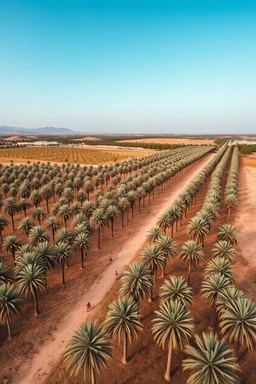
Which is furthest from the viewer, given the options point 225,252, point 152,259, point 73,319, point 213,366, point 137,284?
point 225,252

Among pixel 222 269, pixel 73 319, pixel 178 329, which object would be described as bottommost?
pixel 73 319

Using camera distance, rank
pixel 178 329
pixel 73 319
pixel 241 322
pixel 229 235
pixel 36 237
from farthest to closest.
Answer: pixel 229 235 → pixel 36 237 → pixel 73 319 → pixel 241 322 → pixel 178 329

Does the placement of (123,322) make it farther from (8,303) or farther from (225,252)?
(225,252)

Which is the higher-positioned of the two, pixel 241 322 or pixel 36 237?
pixel 36 237

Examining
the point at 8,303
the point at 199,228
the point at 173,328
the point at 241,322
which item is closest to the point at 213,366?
the point at 173,328

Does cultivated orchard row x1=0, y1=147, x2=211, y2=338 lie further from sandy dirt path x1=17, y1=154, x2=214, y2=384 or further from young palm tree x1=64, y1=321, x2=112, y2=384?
young palm tree x1=64, y1=321, x2=112, y2=384

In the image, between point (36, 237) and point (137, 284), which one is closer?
point (137, 284)

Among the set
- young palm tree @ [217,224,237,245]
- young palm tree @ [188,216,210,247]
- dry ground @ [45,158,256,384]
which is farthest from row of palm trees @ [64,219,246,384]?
young palm tree @ [188,216,210,247]

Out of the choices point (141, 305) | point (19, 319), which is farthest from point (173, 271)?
point (19, 319)
